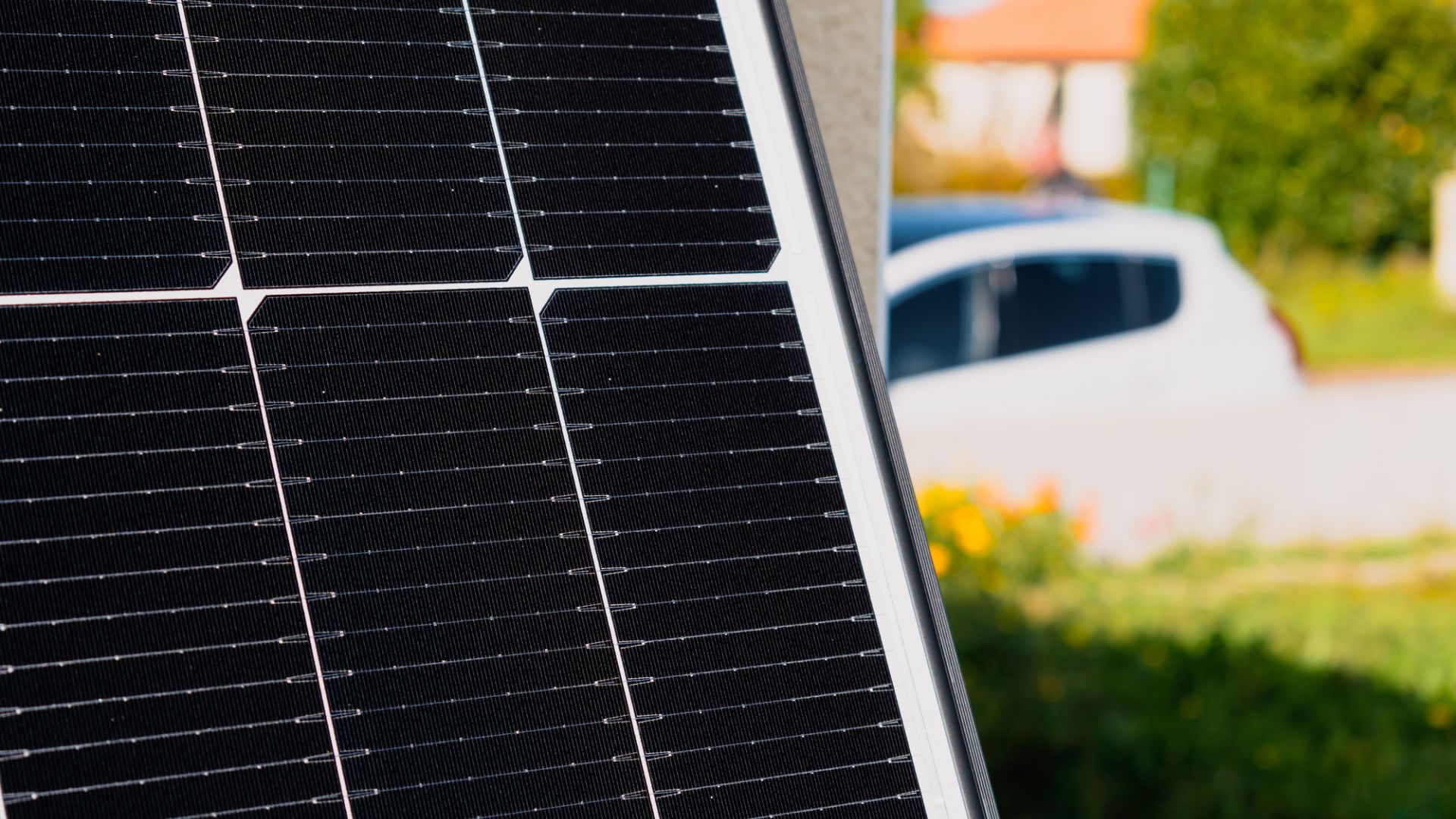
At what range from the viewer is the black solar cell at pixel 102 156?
6.37 feet

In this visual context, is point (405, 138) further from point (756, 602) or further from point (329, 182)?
point (756, 602)

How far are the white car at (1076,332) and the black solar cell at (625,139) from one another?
617 cm

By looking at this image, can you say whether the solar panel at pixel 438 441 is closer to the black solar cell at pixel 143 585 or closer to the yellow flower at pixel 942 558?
the black solar cell at pixel 143 585

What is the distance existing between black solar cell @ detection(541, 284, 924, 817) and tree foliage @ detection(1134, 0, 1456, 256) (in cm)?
1939

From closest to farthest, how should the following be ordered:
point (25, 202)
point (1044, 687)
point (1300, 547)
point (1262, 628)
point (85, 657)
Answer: point (85, 657) → point (25, 202) → point (1044, 687) → point (1262, 628) → point (1300, 547)

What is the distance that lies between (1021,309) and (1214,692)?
3700 millimetres

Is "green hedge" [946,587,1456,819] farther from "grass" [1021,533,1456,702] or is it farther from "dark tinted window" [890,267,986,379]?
"dark tinted window" [890,267,986,379]

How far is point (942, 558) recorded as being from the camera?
6336 mm

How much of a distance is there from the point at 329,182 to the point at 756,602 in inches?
34.9

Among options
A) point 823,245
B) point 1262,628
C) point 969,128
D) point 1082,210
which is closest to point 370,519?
point 823,245

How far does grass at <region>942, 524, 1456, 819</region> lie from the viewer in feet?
16.0

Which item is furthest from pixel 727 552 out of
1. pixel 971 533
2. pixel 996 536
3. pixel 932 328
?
pixel 932 328

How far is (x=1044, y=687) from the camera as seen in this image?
556 centimetres

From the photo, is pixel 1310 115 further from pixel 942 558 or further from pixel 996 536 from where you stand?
pixel 942 558
